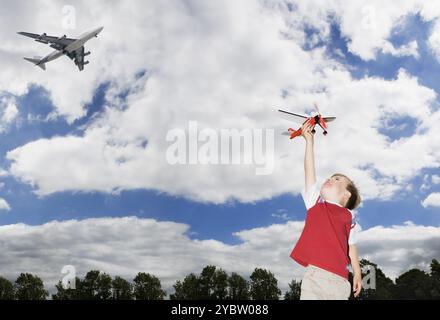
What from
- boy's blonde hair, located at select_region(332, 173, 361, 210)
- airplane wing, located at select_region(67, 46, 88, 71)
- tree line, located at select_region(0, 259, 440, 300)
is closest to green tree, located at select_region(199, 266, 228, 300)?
tree line, located at select_region(0, 259, 440, 300)

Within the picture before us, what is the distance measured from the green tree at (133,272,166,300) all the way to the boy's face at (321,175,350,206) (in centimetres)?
11992

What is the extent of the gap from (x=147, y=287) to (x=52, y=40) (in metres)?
70.8

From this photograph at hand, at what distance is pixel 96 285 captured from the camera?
123 m

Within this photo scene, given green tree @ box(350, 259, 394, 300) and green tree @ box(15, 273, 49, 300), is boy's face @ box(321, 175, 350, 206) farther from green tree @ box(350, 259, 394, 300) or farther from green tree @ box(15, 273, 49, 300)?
green tree @ box(15, 273, 49, 300)

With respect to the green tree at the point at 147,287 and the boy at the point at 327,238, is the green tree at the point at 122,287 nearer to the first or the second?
the green tree at the point at 147,287

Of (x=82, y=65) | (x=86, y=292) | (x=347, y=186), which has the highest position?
(x=82, y=65)

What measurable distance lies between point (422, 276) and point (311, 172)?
116 m

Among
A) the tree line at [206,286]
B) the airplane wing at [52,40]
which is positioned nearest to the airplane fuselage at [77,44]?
the airplane wing at [52,40]

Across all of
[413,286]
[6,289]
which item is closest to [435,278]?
[413,286]

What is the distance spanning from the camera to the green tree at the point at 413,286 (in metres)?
99.1

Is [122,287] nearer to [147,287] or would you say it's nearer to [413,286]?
[147,287]

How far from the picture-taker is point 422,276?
110 metres
